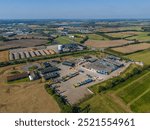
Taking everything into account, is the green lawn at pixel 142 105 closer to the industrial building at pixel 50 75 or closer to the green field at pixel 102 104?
the green field at pixel 102 104

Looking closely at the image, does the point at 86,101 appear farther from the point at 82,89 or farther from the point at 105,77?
the point at 105,77

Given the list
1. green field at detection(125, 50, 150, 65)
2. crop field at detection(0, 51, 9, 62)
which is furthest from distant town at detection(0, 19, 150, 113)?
crop field at detection(0, 51, 9, 62)

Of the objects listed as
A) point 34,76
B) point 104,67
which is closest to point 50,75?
point 34,76

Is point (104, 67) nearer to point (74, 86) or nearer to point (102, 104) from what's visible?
point (74, 86)

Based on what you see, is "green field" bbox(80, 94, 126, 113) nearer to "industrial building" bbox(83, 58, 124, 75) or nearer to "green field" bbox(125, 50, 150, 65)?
"industrial building" bbox(83, 58, 124, 75)

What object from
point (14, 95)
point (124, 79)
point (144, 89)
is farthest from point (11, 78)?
point (144, 89)

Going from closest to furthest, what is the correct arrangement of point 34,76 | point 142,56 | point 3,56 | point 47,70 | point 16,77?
point 16,77
point 34,76
point 47,70
point 142,56
point 3,56
